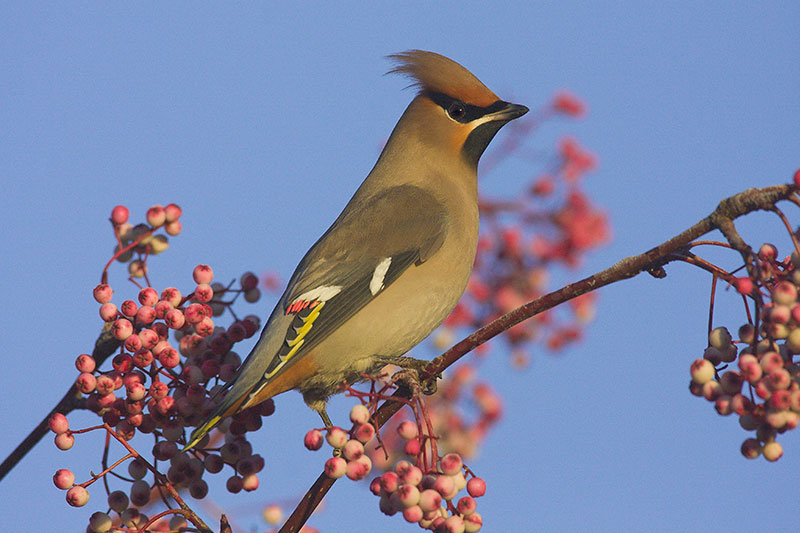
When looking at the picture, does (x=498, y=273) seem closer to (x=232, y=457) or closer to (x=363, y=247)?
(x=363, y=247)

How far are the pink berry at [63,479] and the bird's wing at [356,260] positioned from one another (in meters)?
0.74

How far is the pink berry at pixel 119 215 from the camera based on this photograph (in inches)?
124

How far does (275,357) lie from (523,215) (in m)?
1.80

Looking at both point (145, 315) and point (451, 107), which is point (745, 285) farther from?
point (451, 107)

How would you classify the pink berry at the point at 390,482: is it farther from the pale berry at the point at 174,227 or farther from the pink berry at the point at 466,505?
the pale berry at the point at 174,227

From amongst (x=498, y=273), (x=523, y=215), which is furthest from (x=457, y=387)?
(x=523, y=215)

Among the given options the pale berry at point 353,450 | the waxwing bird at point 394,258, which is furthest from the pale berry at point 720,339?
the waxwing bird at point 394,258

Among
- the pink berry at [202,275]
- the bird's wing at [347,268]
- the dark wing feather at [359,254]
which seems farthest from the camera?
the dark wing feather at [359,254]

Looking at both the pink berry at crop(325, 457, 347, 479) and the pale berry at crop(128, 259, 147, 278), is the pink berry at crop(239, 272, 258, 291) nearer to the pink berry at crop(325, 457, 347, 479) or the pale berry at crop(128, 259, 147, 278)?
the pale berry at crop(128, 259, 147, 278)

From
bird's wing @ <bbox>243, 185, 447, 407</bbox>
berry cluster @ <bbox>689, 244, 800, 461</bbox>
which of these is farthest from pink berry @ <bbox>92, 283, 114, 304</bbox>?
berry cluster @ <bbox>689, 244, 800, 461</bbox>

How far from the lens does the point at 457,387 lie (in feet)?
A: 15.5

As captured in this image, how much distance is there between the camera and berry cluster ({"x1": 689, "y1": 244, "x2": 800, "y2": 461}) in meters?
1.93

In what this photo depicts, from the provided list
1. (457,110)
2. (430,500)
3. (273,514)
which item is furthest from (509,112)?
(430,500)

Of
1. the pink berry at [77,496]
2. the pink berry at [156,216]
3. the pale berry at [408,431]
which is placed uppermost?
the pink berry at [156,216]
